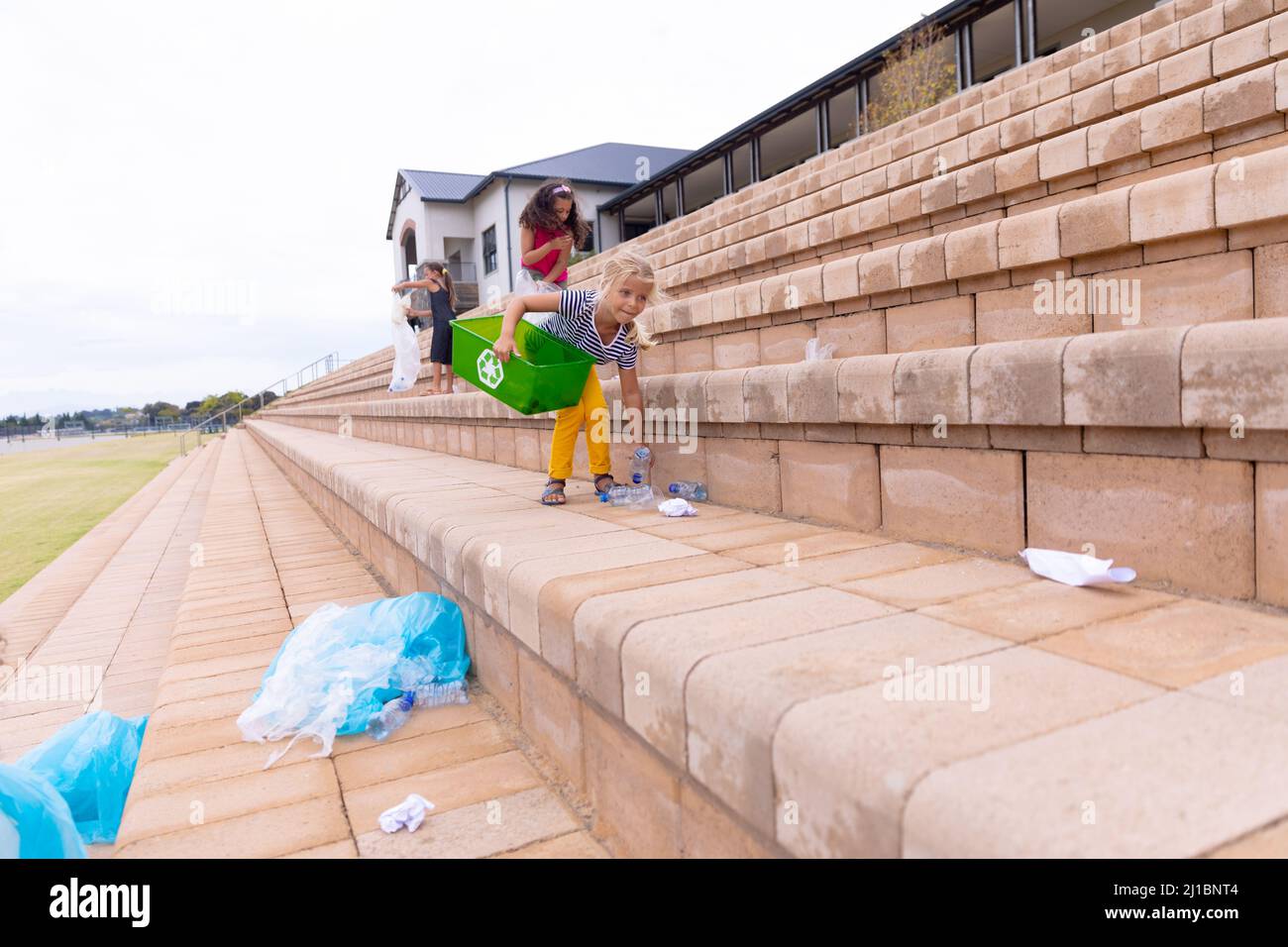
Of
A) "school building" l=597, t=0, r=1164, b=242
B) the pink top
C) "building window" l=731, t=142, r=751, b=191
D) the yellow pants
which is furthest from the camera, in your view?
"building window" l=731, t=142, r=751, b=191

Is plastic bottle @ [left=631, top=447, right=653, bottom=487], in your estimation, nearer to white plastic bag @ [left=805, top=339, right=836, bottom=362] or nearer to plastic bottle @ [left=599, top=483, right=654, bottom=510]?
plastic bottle @ [left=599, top=483, right=654, bottom=510]

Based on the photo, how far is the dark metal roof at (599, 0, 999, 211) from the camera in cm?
1271

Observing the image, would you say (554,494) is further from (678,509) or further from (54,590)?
(54,590)

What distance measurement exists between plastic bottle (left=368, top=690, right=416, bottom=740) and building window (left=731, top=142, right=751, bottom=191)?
1985cm

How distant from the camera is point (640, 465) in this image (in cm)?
392

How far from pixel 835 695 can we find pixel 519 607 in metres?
1.23

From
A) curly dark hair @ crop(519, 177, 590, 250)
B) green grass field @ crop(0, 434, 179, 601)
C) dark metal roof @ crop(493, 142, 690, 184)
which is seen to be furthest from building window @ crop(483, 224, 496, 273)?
curly dark hair @ crop(519, 177, 590, 250)

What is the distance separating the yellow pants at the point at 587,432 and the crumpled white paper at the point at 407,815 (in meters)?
2.00

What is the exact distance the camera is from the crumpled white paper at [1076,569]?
6.39ft

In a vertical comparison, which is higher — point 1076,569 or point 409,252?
point 409,252

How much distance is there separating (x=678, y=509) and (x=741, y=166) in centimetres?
1972

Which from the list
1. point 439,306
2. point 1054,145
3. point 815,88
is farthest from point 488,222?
point 1054,145
